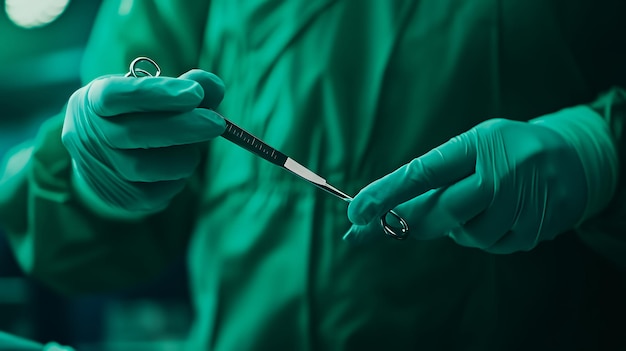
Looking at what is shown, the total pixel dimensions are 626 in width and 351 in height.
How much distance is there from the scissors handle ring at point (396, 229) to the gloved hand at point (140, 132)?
20 centimetres

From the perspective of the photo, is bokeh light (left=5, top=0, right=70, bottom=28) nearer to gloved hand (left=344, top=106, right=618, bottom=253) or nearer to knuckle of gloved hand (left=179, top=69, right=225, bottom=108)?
knuckle of gloved hand (left=179, top=69, right=225, bottom=108)

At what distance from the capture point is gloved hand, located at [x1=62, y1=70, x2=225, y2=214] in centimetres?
64

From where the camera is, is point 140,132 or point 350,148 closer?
point 140,132

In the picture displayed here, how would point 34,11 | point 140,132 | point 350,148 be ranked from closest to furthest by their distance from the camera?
point 140,132
point 350,148
point 34,11

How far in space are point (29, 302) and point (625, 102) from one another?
1021 millimetres

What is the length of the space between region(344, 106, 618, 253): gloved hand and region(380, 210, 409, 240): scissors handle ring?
0.07ft

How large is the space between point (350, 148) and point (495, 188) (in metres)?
0.21

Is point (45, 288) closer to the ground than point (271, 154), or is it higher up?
closer to the ground

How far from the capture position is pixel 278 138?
2.80 feet

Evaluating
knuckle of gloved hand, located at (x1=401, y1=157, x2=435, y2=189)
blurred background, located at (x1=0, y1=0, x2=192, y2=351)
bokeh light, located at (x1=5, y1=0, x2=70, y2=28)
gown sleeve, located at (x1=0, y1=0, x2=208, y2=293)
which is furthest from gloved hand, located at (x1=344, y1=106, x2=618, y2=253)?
bokeh light, located at (x1=5, y1=0, x2=70, y2=28)

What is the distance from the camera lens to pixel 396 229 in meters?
0.69

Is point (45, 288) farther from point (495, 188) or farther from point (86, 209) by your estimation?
point (495, 188)

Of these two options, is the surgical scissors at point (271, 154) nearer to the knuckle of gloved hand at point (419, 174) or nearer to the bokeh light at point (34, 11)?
the knuckle of gloved hand at point (419, 174)

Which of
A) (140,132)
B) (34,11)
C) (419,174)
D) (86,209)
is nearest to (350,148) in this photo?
(419,174)
